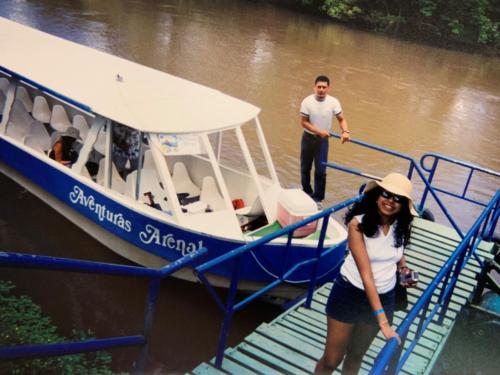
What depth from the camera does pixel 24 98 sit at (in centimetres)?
953

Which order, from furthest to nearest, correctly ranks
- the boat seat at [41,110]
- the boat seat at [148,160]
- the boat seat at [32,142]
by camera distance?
the boat seat at [41,110], the boat seat at [32,142], the boat seat at [148,160]

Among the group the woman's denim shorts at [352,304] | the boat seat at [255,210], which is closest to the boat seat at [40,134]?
the boat seat at [255,210]

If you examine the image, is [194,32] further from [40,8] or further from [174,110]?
[174,110]

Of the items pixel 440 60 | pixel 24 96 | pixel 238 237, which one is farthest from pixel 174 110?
pixel 440 60

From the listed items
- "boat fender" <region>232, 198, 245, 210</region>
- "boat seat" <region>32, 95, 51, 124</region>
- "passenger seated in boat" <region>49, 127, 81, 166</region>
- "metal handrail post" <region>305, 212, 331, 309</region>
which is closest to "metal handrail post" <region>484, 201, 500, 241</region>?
"metal handrail post" <region>305, 212, 331, 309</region>

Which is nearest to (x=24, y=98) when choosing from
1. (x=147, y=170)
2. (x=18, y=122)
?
(x=18, y=122)

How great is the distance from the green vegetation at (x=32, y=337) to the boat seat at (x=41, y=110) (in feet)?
11.9

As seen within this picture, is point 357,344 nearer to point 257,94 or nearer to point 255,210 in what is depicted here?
point 255,210

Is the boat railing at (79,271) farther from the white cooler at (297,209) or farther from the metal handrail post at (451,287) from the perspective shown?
the white cooler at (297,209)

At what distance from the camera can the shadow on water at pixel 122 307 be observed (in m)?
6.05

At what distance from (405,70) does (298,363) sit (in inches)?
882

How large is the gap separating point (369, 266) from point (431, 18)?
3673 cm

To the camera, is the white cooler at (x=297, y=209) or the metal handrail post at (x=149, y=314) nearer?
the metal handrail post at (x=149, y=314)

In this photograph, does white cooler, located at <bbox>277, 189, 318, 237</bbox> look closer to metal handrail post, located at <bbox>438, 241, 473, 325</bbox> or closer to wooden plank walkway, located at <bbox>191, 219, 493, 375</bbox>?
wooden plank walkway, located at <bbox>191, 219, 493, 375</bbox>
